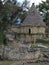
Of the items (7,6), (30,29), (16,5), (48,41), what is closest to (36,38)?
(30,29)

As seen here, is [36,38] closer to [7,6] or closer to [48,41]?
[48,41]

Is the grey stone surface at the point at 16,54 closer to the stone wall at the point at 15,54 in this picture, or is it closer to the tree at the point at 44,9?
the stone wall at the point at 15,54

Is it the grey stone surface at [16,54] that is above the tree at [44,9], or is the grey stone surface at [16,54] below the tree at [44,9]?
above

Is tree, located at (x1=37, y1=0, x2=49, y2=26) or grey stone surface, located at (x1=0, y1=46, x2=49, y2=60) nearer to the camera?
grey stone surface, located at (x1=0, y1=46, x2=49, y2=60)

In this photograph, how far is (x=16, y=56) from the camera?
17000mm

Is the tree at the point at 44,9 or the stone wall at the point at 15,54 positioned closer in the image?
the stone wall at the point at 15,54

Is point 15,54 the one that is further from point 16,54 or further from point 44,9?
point 44,9

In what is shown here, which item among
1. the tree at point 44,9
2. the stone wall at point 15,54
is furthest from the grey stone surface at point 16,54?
the tree at point 44,9

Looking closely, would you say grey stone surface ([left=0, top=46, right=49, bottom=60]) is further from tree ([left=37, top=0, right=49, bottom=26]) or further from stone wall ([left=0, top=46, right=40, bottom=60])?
tree ([left=37, top=0, right=49, bottom=26])

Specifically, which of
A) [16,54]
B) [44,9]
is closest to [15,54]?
[16,54]

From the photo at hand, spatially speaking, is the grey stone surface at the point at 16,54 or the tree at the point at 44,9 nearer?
the grey stone surface at the point at 16,54

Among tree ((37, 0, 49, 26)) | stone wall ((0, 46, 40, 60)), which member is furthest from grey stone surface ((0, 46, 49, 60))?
tree ((37, 0, 49, 26))

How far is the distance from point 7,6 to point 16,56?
470 cm

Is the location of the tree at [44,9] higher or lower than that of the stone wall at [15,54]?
lower
